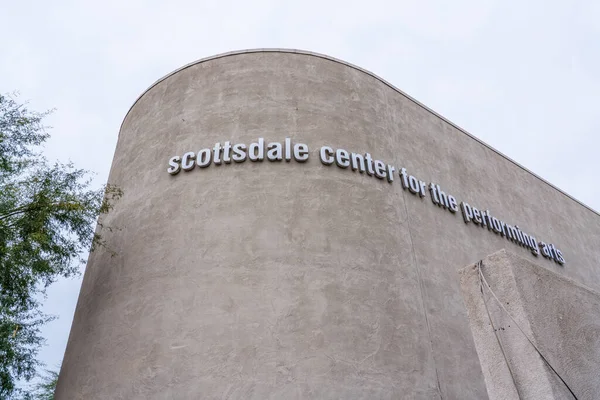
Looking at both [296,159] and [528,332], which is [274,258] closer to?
[296,159]

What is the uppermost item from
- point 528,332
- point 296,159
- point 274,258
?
point 296,159

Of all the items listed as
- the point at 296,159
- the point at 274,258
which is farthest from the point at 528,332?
the point at 296,159

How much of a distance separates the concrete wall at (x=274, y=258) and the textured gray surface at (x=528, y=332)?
12.0 feet

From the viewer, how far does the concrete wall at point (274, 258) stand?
26.4 ft

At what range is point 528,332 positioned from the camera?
450cm

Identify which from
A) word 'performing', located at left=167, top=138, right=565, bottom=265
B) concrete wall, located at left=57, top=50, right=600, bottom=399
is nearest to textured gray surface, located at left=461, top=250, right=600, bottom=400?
concrete wall, located at left=57, top=50, right=600, bottom=399

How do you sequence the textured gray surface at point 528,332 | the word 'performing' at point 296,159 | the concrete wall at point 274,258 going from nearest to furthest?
the textured gray surface at point 528,332 → the concrete wall at point 274,258 → the word 'performing' at point 296,159

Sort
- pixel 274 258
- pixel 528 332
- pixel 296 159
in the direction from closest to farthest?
pixel 528 332, pixel 274 258, pixel 296 159

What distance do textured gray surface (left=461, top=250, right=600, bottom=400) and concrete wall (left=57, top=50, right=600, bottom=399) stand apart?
3.67 metres

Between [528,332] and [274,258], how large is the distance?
5.00 metres

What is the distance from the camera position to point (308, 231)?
362 inches

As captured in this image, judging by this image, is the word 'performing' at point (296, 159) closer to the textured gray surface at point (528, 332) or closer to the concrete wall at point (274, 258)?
the concrete wall at point (274, 258)

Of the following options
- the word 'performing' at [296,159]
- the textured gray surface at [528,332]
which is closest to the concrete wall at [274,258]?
the word 'performing' at [296,159]

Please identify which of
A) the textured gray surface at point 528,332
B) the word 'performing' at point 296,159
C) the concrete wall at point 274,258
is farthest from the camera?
the word 'performing' at point 296,159
